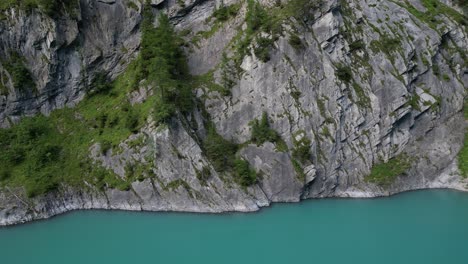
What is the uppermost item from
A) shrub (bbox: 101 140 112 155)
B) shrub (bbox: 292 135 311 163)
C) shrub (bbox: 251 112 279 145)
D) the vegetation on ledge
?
the vegetation on ledge

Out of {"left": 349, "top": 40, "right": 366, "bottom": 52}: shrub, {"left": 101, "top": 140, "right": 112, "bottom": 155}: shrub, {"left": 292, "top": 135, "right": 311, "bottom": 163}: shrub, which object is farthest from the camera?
Result: {"left": 349, "top": 40, "right": 366, "bottom": 52}: shrub

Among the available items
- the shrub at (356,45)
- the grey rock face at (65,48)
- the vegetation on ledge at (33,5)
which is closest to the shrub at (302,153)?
the shrub at (356,45)

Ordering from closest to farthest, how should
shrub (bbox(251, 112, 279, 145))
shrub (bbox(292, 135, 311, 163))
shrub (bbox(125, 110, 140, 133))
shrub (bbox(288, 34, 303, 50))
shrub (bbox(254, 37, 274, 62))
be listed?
shrub (bbox(125, 110, 140, 133)) → shrub (bbox(292, 135, 311, 163)) → shrub (bbox(251, 112, 279, 145)) → shrub (bbox(254, 37, 274, 62)) → shrub (bbox(288, 34, 303, 50))

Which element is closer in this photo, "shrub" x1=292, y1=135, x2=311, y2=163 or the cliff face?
the cliff face

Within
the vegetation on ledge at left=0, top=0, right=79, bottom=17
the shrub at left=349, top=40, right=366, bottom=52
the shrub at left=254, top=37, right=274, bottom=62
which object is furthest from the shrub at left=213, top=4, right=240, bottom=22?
the vegetation on ledge at left=0, top=0, right=79, bottom=17

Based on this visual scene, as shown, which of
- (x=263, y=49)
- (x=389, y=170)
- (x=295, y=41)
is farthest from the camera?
(x=295, y=41)

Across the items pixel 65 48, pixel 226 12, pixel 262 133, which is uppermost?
pixel 65 48

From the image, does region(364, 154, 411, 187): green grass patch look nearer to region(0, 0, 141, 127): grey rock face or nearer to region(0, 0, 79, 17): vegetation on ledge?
region(0, 0, 141, 127): grey rock face

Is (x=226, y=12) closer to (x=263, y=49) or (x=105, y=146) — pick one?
(x=263, y=49)

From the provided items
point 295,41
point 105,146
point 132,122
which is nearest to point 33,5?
point 132,122

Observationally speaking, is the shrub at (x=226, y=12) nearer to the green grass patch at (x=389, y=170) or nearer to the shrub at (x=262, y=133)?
the shrub at (x=262, y=133)
